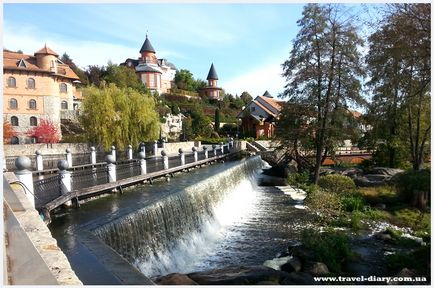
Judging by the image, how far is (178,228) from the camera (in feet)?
33.6

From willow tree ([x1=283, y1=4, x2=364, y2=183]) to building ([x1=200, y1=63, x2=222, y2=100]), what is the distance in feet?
197

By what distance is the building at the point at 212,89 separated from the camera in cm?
8125

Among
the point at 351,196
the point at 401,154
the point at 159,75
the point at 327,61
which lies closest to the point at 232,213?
the point at 351,196

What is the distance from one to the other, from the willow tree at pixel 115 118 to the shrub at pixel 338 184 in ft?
47.5

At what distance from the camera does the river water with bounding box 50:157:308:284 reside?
7.45 metres

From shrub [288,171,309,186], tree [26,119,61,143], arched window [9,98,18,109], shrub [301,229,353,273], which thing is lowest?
shrub [301,229,353,273]

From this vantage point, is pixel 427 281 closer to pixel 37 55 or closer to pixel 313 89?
pixel 313 89

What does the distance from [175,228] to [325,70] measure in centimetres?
1258

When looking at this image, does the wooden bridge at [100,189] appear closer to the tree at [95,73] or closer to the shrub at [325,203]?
the shrub at [325,203]

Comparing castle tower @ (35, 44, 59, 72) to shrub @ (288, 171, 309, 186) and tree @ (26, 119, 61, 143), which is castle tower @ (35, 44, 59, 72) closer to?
tree @ (26, 119, 61, 143)

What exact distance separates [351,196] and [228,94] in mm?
67089

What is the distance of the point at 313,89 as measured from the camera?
19562 millimetres

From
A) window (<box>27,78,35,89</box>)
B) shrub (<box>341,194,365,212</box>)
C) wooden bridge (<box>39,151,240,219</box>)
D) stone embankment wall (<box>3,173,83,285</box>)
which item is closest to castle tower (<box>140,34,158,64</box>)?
window (<box>27,78,35,89</box>)

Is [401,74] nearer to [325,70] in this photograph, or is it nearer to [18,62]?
[325,70]
